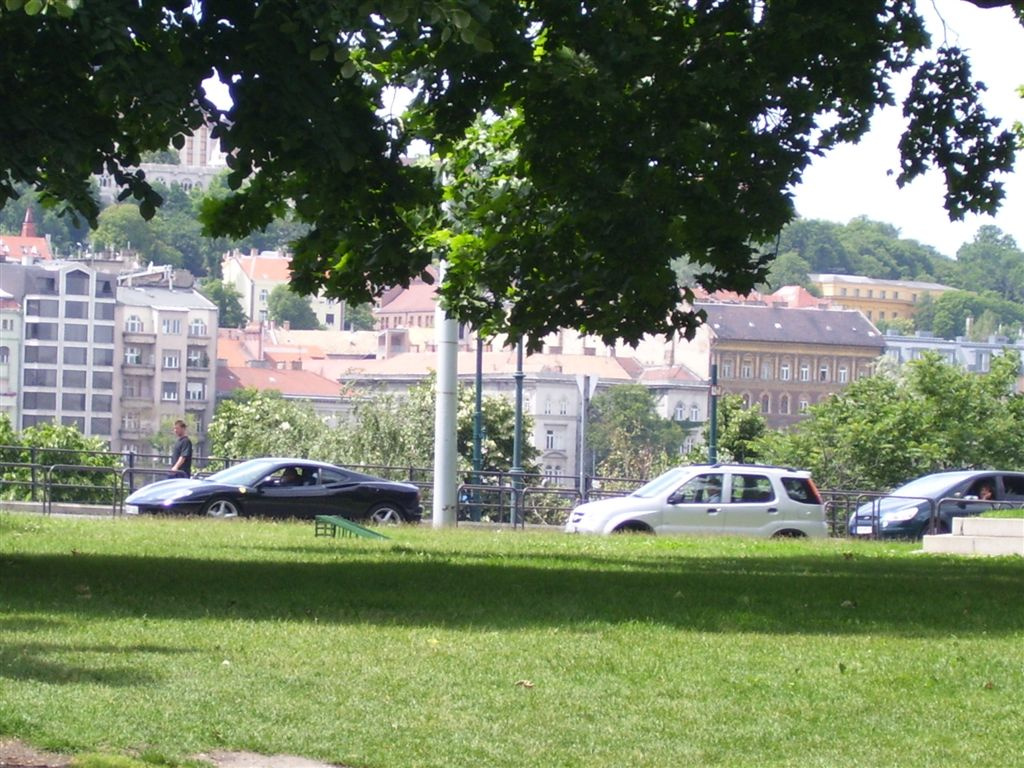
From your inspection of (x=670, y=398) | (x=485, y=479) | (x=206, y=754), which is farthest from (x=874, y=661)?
(x=670, y=398)

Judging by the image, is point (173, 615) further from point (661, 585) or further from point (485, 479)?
point (485, 479)

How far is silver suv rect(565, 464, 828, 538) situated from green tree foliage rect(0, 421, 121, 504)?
869 centimetres

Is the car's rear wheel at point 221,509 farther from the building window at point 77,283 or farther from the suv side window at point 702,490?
the building window at point 77,283

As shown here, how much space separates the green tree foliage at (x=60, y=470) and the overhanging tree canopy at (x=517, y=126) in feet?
44.4

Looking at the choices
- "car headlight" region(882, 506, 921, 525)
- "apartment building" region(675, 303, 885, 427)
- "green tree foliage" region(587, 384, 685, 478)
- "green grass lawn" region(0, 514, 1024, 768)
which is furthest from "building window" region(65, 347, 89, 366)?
"green grass lawn" region(0, 514, 1024, 768)

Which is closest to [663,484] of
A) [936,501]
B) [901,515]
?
[936,501]

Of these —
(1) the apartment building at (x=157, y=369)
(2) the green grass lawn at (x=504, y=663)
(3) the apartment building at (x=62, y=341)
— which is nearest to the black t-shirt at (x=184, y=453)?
(2) the green grass lawn at (x=504, y=663)

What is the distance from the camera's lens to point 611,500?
30.6 m

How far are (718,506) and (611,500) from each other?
1.73 m

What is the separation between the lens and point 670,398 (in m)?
152

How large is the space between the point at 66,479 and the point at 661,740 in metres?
33.3

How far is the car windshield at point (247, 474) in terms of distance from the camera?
30.8m

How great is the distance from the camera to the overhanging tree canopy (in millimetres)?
13438

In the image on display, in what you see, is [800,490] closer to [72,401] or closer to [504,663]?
[504,663]
